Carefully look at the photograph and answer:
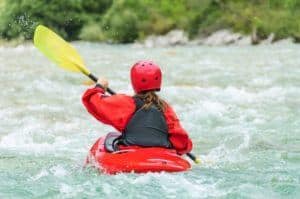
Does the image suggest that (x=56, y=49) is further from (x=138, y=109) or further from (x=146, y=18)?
(x=146, y=18)

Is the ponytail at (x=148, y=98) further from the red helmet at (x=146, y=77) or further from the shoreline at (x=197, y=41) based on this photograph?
the shoreline at (x=197, y=41)

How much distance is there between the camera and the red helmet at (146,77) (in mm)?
5633

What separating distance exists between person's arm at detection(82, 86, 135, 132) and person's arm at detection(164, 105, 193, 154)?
0.34m

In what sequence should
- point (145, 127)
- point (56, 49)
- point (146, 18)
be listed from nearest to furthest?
1. point (145, 127)
2. point (56, 49)
3. point (146, 18)

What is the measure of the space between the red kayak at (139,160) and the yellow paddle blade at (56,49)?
1.40 m

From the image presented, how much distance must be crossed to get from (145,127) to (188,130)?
9.75 ft

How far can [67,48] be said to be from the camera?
6977 millimetres

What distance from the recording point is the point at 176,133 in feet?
19.3

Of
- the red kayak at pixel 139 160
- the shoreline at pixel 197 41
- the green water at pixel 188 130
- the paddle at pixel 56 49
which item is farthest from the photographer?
the shoreline at pixel 197 41

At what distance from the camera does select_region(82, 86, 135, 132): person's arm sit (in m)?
5.68

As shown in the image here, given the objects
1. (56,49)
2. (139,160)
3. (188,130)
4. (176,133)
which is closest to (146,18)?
(188,130)

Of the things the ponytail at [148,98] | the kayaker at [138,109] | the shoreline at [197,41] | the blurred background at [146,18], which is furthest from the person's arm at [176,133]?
the blurred background at [146,18]

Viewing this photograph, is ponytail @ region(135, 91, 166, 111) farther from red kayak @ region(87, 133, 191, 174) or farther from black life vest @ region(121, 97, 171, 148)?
red kayak @ region(87, 133, 191, 174)

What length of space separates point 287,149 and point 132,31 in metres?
28.6
